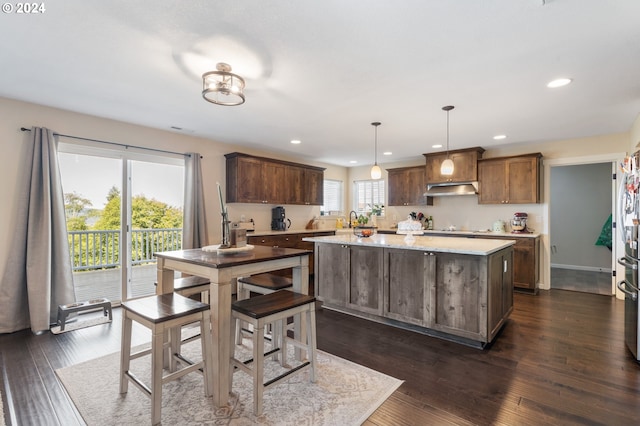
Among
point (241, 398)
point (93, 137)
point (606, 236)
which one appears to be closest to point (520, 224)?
point (606, 236)

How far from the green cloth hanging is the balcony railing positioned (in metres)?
8.30

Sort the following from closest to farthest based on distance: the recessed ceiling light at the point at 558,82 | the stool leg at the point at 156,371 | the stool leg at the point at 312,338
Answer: the stool leg at the point at 156,371 → the stool leg at the point at 312,338 → the recessed ceiling light at the point at 558,82

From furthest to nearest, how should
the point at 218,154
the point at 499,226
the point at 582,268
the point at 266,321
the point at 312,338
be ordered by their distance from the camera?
1. the point at 582,268
2. the point at 499,226
3. the point at 218,154
4. the point at 312,338
5. the point at 266,321

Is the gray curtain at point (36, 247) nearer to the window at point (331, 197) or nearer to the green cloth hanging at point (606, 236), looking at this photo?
the window at point (331, 197)

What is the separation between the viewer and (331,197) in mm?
7758

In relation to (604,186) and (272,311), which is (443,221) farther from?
(272,311)

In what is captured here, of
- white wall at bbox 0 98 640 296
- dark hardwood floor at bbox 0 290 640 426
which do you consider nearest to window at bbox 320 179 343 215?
white wall at bbox 0 98 640 296

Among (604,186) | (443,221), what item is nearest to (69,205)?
(443,221)

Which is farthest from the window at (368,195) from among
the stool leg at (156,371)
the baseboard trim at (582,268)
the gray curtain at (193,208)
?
the stool leg at (156,371)

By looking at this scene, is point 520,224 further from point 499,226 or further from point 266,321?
point 266,321

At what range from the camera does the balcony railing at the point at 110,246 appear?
4.03m

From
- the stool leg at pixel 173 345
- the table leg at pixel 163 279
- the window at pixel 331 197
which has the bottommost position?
the stool leg at pixel 173 345

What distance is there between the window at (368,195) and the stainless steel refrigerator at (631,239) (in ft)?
15.4

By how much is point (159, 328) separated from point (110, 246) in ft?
10.0
